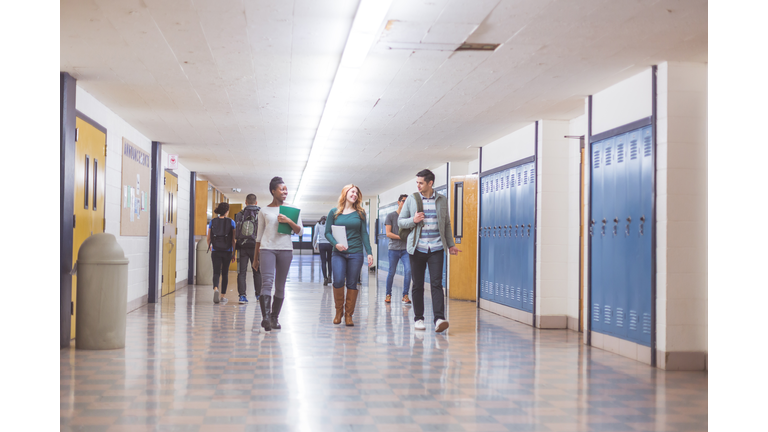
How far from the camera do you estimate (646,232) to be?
4.94 metres

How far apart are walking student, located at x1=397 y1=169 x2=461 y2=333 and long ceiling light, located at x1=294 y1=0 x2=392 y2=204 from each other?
3.83ft

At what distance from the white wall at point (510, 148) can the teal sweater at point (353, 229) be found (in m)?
2.42

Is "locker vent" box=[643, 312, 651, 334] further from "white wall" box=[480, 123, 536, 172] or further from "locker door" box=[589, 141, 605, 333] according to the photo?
"white wall" box=[480, 123, 536, 172]

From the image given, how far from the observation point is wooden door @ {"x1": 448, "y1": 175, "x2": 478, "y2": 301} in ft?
33.5

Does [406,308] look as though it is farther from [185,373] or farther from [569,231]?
[185,373]

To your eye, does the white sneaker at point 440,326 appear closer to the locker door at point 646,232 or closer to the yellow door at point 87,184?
the locker door at point 646,232

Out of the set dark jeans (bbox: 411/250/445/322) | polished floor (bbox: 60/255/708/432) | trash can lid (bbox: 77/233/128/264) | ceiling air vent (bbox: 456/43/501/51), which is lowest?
polished floor (bbox: 60/255/708/432)

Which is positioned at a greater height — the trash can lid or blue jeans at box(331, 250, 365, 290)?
the trash can lid

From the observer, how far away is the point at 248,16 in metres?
3.91

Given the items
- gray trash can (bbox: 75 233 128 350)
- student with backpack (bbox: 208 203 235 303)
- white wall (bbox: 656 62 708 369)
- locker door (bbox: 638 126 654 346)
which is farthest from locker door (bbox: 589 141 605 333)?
student with backpack (bbox: 208 203 235 303)

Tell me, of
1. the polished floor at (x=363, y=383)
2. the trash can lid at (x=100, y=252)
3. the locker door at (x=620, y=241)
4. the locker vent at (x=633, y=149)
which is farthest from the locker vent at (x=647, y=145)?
the trash can lid at (x=100, y=252)

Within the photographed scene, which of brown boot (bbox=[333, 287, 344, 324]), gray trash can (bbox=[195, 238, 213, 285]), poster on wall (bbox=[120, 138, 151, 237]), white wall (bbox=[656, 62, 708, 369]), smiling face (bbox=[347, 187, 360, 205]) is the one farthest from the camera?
gray trash can (bbox=[195, 238, 213, 285])

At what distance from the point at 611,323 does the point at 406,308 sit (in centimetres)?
337
